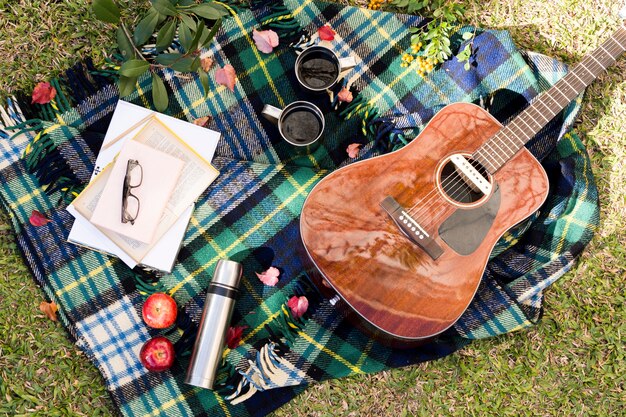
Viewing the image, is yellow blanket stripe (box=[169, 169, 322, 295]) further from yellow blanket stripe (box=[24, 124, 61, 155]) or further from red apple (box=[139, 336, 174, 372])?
yellow blanket stripe (box=[24, 124, 61, 155])

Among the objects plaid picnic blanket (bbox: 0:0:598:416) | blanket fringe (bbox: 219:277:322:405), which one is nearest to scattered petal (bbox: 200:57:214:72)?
plaid picnic blanket (bbox: 0:0:598:416)

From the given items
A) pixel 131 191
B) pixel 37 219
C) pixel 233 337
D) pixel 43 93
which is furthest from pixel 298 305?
pixel 43 93

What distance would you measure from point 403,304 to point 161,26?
1.37 meters

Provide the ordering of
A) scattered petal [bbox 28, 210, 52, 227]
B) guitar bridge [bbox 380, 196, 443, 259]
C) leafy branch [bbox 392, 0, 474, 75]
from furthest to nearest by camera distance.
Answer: leafy branch [bbox 392, 0, 474, 75] → scattered petal [bbox 28, 210, 52, 227] → guitar bridge [bbox 380, 196, 443, 259]

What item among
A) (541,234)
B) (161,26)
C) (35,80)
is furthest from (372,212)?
(35,80)

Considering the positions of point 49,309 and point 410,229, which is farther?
point 49,309

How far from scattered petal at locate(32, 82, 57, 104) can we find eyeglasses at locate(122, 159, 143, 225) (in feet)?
1.37

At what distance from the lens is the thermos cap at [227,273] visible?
6.04 ft

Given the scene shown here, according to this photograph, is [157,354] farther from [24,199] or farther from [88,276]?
[24,199]

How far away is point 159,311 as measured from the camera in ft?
6.15

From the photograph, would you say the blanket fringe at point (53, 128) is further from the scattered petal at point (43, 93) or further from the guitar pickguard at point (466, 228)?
the guitar pickguard at point (466, 228)

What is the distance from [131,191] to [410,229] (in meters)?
1.03

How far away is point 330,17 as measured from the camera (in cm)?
207

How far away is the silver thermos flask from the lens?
1.82 meters
